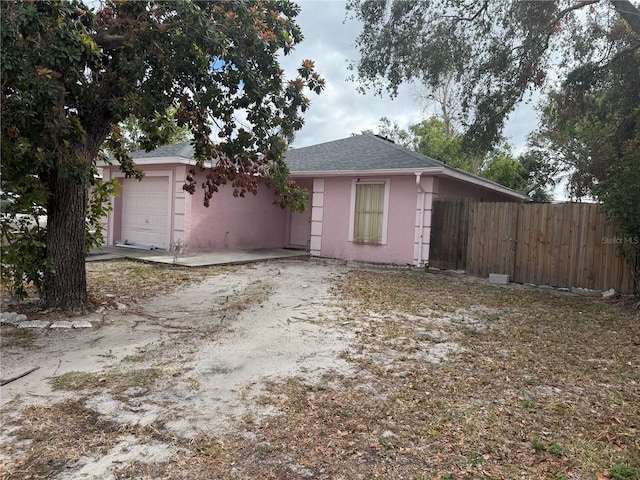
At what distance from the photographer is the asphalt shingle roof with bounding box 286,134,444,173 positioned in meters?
11.4

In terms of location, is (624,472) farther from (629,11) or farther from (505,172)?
(505,172)

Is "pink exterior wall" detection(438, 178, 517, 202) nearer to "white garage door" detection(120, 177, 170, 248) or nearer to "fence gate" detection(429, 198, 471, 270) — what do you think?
"fence gate" detection(429, 198, 471, 270)

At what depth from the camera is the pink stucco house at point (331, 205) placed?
36.6 feet

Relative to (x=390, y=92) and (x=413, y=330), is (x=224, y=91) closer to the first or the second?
(x=413, y=330)

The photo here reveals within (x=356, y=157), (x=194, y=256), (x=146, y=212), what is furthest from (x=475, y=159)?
(x=146, y=212)

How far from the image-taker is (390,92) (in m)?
11.6

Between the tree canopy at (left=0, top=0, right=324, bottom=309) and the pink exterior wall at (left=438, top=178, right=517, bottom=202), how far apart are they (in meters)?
6.47

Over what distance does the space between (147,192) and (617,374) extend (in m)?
11.9

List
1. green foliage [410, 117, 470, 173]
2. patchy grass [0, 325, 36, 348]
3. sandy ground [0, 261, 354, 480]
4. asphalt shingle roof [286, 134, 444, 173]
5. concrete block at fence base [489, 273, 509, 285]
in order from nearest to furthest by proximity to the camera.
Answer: sandy ground [0, 261, 354, 480] → patchy grass [0, 325, 36, 348] → concrete block at fence base [489, 273, 509, 285] → asphalt shingle roof [286, 134, 444, 173] → green foliage [410, 117, 470, 173]

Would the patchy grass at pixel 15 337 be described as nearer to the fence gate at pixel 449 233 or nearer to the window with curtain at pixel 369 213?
the window with curtain at pixel 369 213

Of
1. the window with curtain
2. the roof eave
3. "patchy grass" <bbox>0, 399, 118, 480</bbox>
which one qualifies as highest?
the roof eave

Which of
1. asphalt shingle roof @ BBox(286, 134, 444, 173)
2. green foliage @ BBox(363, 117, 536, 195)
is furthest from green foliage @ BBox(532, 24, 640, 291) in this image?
green foliage @ BBox(363, 117, 536, 195)

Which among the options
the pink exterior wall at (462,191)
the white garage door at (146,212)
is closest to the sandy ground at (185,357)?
the white garage door at (146,212)

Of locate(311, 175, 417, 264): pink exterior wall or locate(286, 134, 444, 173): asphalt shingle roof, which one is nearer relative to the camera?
locate(311, 175, 417, 264): pink exterior wall
